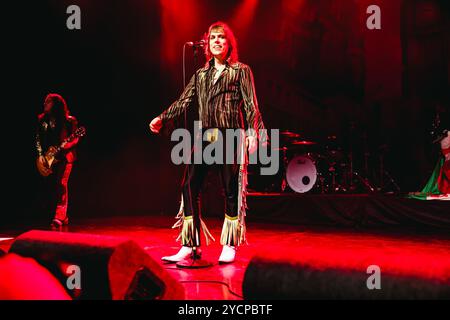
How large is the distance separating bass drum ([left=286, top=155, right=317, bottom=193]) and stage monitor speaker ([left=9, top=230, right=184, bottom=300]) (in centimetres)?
636

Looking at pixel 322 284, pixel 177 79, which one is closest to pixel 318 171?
pixel 177 79

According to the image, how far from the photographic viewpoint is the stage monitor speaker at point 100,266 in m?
1.47

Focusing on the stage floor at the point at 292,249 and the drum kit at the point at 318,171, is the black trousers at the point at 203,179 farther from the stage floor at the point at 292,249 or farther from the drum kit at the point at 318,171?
the drum kit at the point at 318,171

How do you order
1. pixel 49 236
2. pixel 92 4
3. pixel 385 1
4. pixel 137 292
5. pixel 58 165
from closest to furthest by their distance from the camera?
1. pixel 137 292
2. pixel 49 236
3. pixel 58 165
4. pixel 92 4
5. pixel 385 1

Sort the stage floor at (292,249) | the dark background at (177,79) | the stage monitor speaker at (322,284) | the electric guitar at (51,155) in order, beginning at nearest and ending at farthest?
the stage monitor speaker at (322,284) < the stage floor at (292,249) < the electric guitar at (51,155) < the dark background at (177,79)

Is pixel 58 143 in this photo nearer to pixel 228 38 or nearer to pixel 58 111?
pixel 58 111

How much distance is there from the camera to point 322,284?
1286mm

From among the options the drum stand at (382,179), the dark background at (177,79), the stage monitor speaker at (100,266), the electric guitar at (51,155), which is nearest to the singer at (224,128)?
the stage monitor speaker at (100,266)

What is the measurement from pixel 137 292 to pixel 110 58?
6.81 meters

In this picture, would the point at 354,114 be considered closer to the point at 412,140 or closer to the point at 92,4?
the point at 412,140

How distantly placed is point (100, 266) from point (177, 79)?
7.29 metres

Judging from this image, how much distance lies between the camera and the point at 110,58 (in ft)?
25.3

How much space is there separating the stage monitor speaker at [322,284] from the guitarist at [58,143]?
4875 millimetres
